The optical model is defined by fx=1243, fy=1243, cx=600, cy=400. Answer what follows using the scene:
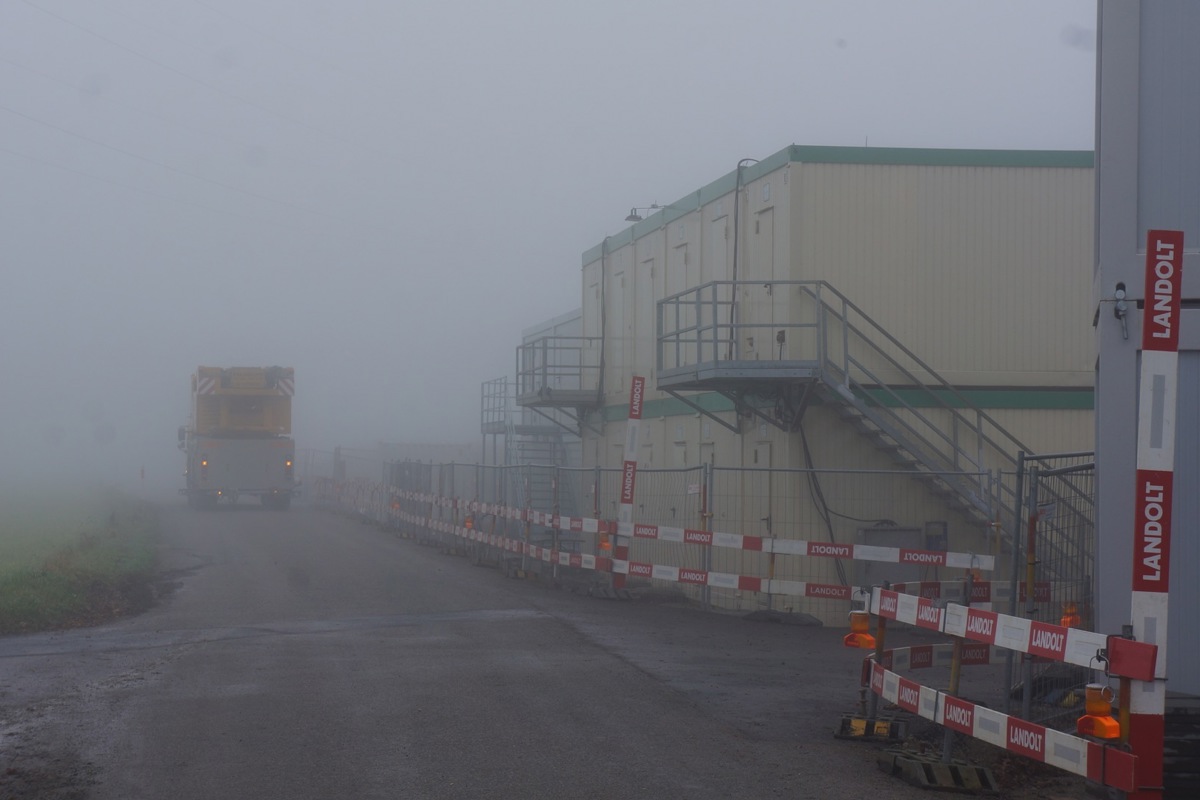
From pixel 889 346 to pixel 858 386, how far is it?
1574mm

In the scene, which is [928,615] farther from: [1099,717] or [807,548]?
[807,548]

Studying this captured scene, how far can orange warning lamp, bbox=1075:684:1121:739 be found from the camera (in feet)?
20.1

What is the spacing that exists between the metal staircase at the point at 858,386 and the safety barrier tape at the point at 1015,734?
841 cm

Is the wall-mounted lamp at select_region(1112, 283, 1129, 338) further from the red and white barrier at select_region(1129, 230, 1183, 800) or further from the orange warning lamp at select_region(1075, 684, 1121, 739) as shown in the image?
the orange warning lamp at select_region(1075, 684, 1121, 739)

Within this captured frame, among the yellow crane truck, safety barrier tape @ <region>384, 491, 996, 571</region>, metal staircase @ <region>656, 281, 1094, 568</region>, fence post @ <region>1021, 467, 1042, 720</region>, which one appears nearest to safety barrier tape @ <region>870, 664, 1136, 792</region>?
fence post @ <region>1021, 467, 1042, 720</region>

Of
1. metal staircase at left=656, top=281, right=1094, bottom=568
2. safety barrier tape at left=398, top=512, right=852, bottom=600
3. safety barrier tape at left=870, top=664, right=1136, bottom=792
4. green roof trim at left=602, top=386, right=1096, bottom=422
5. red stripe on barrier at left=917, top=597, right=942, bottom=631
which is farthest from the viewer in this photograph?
green roof trim at left=602, top=386, right=1096, bottom=422

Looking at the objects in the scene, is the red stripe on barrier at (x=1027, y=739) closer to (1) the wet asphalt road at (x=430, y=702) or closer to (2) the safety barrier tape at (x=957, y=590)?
(1) the wet asphalt road at (x=430, y=702)

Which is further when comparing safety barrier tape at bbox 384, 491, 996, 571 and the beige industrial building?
the beige industrial building

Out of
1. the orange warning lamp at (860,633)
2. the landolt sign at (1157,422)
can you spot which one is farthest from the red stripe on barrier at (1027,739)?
the orange warning lamp at (860,633)

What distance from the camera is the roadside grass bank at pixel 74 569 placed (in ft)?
48.4

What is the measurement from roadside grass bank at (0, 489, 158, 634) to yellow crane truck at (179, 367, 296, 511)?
21.2ft

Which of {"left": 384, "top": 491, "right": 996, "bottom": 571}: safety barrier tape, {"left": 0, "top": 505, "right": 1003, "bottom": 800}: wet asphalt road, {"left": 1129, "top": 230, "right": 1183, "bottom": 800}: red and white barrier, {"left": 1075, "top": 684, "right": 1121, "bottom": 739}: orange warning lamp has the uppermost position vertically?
{"left": 1129, "top": 230, "right": 1183, "bottom": 800}: red and white barrier

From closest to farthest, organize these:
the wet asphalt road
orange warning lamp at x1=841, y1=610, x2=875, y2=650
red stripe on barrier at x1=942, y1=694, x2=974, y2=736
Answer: the wet asphalt road
red stripe on barrier at x1=942, y1=694, x2=974, y2=736
orange warning lamp at x1=841, y1=610, x2=875, y2=650

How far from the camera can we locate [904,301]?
18469 millimetres
